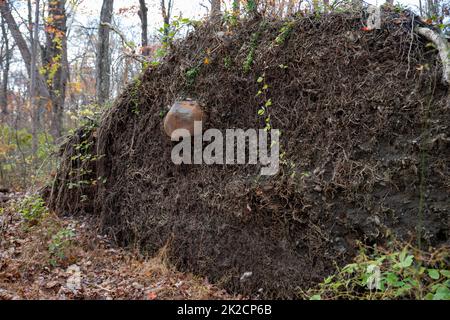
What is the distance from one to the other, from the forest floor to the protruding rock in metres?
1.65

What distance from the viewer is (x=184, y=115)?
4414 millimetres

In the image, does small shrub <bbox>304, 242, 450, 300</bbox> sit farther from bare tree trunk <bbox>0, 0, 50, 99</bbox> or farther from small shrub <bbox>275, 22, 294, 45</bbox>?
bare tree trunk <bbox>0, 0, 50, 99</bbox>

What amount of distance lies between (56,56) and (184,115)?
26.8 ft

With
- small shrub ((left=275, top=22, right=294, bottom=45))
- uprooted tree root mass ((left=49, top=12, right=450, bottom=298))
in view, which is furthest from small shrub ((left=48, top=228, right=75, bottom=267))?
small shrub ((left=275, top=22, right=294, bottom=45))

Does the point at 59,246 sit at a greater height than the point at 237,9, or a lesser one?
lesser

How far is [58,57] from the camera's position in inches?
411

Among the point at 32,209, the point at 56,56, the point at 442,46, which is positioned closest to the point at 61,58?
the point at 56,56

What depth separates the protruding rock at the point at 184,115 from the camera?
174 inches

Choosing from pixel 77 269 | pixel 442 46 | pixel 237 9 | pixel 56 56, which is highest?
pixel 56 56

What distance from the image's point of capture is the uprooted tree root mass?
315 centimetres

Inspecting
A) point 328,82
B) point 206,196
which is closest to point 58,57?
point 206,196

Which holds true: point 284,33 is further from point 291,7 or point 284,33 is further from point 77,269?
point 77,269

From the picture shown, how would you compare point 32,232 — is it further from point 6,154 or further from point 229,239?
point 6,154

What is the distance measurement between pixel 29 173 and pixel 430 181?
26.2ft
